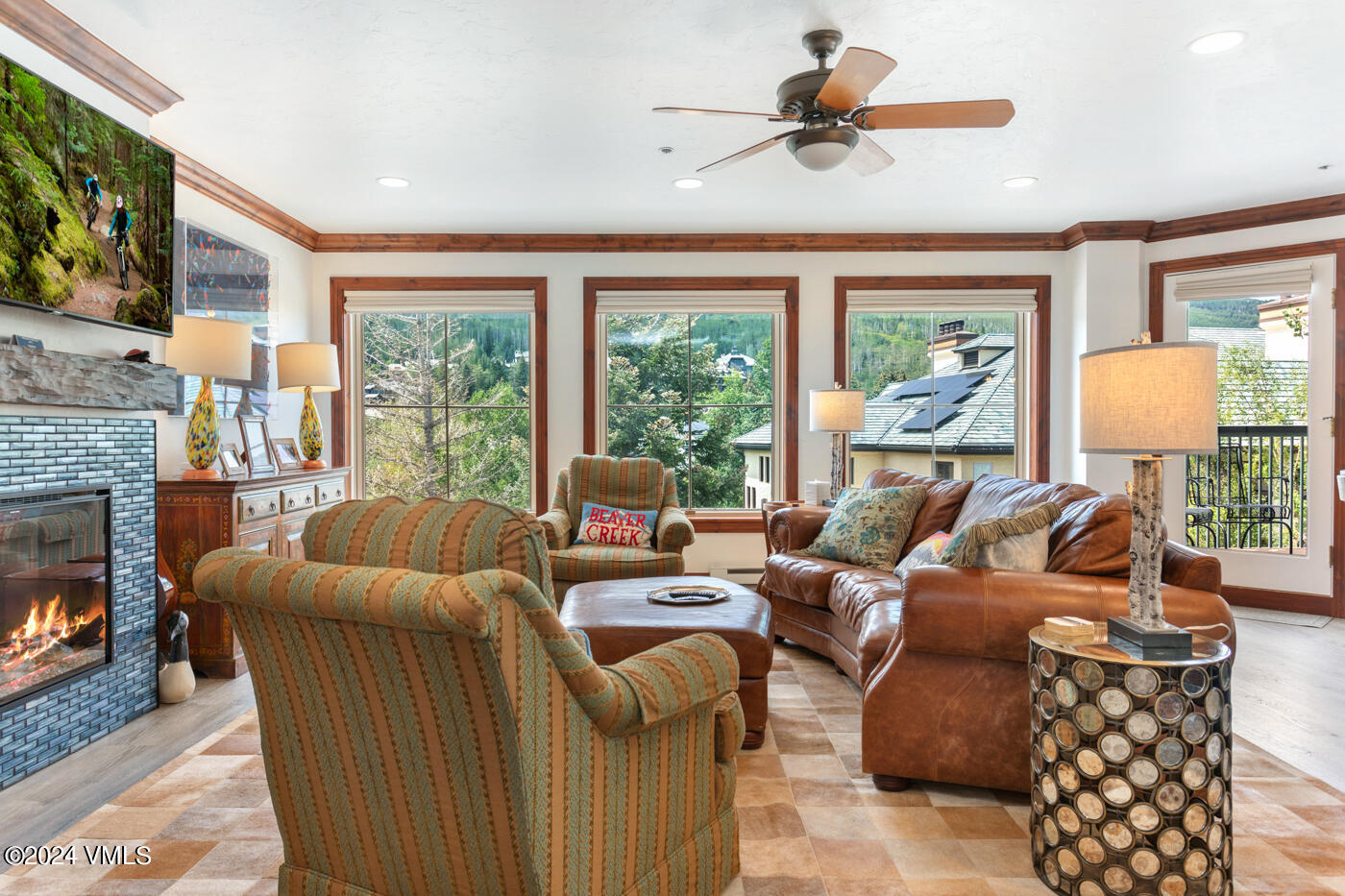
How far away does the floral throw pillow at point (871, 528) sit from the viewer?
370 cm

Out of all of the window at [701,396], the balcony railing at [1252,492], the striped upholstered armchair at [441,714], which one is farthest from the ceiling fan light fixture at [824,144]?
the balcony railing at [1252,492]

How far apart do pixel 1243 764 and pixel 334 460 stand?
5.21 metres

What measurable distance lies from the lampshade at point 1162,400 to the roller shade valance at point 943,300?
367cm

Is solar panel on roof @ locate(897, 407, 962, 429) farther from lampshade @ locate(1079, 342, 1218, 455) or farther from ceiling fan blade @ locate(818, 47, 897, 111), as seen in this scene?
lampshade @ locate(1079, 342, 1218, 455)

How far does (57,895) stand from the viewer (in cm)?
182

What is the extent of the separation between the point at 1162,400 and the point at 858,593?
1.52 m

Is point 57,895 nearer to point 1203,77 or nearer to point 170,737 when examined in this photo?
point 170,737

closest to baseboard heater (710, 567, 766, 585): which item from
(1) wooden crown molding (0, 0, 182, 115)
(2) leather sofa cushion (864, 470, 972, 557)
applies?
(2) leather sofa cushion (864, 470, 972, 557)

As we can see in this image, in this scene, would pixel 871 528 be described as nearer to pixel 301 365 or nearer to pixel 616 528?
pixel 616 528

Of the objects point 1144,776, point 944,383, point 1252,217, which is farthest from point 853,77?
point 1252,217

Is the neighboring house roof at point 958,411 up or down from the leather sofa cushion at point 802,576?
up

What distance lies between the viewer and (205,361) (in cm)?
344

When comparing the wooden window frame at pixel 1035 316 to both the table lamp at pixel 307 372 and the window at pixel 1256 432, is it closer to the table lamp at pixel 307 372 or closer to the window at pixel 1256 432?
the window at pixel 1256 432

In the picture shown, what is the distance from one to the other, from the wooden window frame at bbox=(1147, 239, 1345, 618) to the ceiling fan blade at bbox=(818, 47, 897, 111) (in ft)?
10.6
